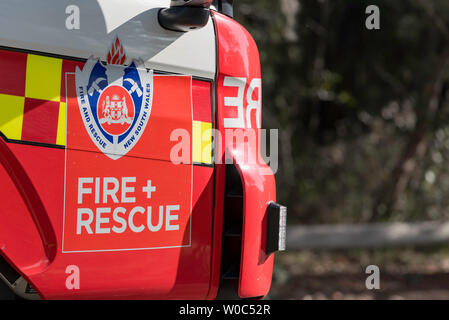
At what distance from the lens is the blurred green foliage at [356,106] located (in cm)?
712

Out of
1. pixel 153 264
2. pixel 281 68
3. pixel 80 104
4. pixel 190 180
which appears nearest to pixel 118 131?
pixel 80 104

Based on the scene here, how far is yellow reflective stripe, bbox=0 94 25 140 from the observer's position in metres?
2.16

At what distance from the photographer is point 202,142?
105 inches

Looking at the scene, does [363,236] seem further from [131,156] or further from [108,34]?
[108,34]

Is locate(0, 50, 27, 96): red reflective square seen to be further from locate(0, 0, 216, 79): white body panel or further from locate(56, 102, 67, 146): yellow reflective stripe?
locate(56, 102, 67, 146): yellow reflective stripe

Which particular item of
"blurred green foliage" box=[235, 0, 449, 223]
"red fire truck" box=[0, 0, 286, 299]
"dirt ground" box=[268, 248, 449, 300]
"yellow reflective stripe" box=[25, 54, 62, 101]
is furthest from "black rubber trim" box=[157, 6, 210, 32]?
"blurred green foliage" box=[235, 0, 449, 223]

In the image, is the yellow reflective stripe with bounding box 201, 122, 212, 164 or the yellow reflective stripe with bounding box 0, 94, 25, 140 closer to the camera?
the yellow reflective stripe with bounding box 0, 94, 25, 140

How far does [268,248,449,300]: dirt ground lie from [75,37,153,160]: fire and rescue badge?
12.0 ft

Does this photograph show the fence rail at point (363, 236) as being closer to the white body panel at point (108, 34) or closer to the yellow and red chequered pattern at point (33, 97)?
the white body panel at point (108, 34)

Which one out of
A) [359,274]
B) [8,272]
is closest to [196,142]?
[8,272]

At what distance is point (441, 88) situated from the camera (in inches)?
293

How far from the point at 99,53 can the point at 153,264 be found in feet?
2.87

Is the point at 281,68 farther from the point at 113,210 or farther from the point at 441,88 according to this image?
the point at 113,210

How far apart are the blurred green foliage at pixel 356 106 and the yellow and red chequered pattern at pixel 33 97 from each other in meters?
4.74
